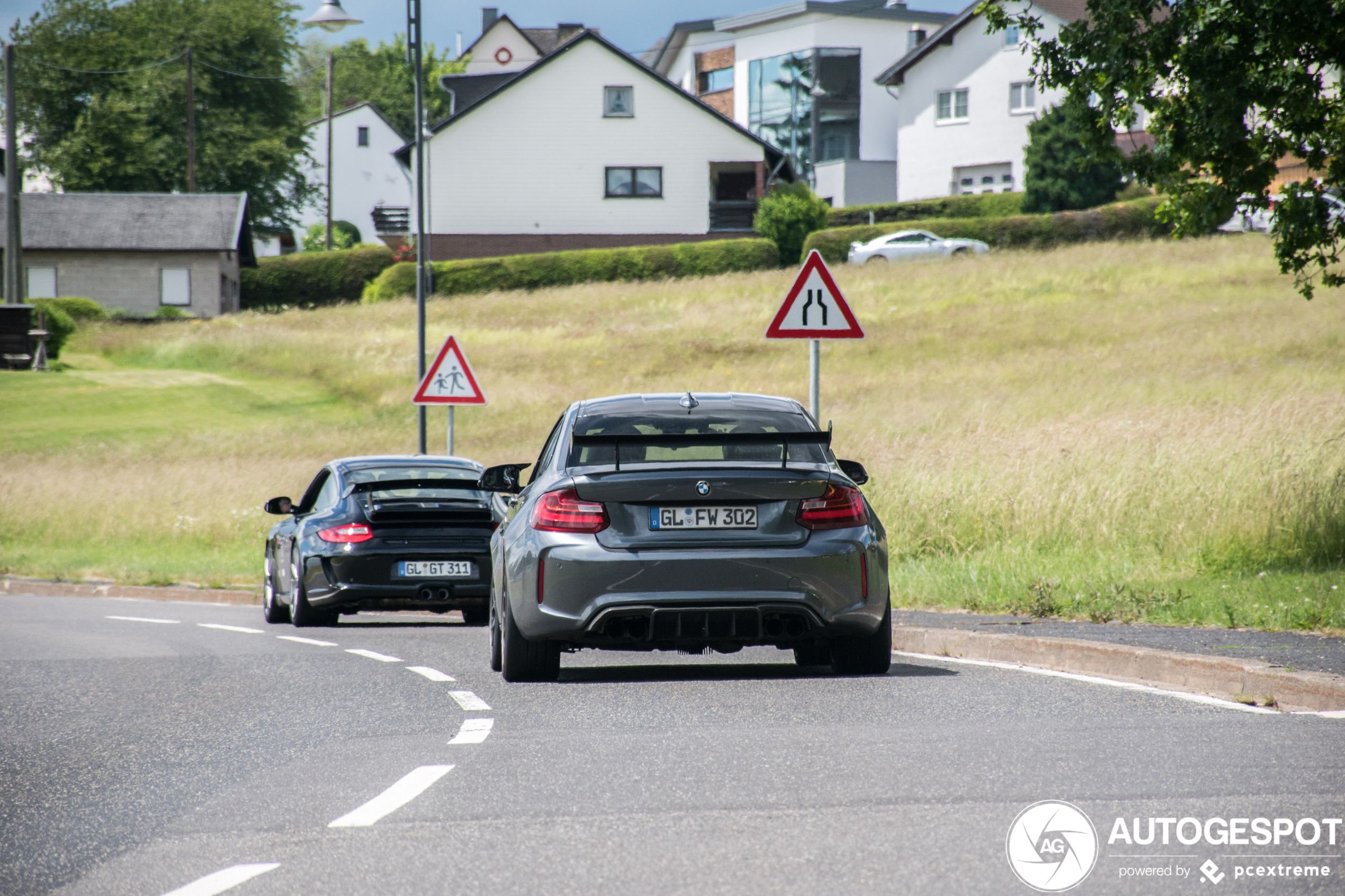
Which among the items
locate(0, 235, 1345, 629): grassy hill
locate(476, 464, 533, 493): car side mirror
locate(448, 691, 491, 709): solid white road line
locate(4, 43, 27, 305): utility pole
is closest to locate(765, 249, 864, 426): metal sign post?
locate(0, 235, 1345, 629): grassy hill

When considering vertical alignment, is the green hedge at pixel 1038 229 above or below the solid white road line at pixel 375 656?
above

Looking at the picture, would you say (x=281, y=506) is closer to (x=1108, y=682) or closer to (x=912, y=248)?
(x=1108, y=682)

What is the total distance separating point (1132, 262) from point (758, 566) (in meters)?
42.5

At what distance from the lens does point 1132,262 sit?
49188 mm

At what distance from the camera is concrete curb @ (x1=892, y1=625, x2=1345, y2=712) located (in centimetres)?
836

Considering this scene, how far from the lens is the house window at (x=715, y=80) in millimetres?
94875

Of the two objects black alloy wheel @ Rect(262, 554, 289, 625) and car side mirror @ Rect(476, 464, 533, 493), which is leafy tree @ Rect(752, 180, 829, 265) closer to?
black alloy wheel @ Rect(262, 554, 289, 625)

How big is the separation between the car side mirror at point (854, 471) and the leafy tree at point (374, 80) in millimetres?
103667

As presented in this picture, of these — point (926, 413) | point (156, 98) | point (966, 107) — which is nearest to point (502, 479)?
point (926, 413)

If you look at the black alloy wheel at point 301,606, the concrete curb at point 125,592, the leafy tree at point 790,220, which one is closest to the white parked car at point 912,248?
the leafy tree at point 790,220

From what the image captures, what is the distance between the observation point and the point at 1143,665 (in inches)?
381

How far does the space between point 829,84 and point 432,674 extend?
270 ft

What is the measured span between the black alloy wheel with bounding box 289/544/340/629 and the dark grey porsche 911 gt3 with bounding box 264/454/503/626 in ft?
0.04

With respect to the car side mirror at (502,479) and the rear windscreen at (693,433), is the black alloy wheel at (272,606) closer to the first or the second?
the car side mirror at (502,479)
